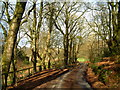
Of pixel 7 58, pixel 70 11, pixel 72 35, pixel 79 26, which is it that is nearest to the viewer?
pixel 7 58

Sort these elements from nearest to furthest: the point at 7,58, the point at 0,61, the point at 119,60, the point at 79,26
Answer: the point at 0,61 → the point at 7,58 → the point at 119,60 → the point at 79,26

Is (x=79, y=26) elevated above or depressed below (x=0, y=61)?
above

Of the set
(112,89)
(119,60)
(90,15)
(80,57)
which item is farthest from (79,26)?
(80,57)

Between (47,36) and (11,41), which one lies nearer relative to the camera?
(11,41)

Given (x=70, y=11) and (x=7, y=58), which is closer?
(x=7, y=58)

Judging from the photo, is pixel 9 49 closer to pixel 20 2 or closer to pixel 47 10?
pixel 20 2

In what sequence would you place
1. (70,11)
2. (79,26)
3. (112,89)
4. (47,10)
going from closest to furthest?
(112,89) < (47,10) < (70,11) < (79,26)

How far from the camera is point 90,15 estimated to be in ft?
139

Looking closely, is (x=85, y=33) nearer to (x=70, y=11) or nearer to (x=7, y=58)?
(x=70, y=11)

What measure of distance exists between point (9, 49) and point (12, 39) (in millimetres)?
569

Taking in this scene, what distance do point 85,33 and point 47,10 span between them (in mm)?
26581

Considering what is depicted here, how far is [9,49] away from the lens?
8.99 metres

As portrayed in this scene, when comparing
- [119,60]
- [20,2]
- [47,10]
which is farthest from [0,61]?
[47,10]

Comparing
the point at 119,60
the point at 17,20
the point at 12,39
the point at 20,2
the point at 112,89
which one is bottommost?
the point at 112,89
